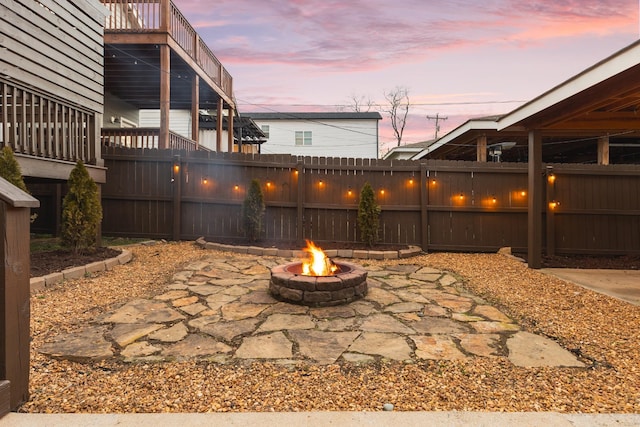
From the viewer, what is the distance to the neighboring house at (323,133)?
23.0 meters

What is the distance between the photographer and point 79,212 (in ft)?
17.9

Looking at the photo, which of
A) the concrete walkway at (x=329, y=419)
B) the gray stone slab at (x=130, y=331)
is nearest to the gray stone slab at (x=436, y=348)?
the concrete walkway at (x=329, y=419)

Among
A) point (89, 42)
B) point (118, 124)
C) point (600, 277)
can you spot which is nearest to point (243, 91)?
point (118, 124)

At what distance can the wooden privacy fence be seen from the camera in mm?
7551

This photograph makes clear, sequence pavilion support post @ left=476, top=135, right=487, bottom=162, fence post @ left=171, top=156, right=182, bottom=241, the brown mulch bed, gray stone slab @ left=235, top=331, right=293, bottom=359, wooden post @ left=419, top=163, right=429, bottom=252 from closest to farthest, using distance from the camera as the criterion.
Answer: gray stone slab @ left=235, top=331, right=293, bottom=359 < the brown mulch bed < wooden post @ left=419, top=163, right=429, bottom=252 < fence post @ left=171, top=156, right=182, bottom=241 < pavilion support post @ left=476, top=135, right=487, bottom=162

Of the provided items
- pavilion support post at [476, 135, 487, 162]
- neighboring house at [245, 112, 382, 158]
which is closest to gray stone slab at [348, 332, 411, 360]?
pavilion support post at [476, 135, 487, 162]

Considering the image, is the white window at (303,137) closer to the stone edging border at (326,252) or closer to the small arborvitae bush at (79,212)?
the stone edging border at (326,252)

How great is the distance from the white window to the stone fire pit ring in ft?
65.0

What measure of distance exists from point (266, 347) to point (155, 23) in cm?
969

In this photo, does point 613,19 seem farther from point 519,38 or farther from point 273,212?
point 273,212

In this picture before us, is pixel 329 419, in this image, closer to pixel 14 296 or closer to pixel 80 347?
pixel 14 296

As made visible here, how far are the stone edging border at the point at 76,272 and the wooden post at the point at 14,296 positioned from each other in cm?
254

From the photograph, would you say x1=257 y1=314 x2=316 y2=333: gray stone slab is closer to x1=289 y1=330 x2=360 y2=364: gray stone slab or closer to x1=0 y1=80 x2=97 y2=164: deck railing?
x1=289 y1=330 x2=360 y2=364: gray stone slab

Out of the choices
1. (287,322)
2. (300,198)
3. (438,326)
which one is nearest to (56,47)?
(300,198)
